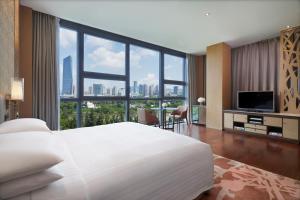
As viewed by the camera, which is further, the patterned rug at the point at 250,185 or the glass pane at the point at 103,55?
the glass pane at the point at 103,55

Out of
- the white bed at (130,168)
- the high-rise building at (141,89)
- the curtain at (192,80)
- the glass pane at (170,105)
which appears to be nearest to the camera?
the white bed at (130,168)

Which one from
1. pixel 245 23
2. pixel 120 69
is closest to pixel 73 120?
pixel 120 69

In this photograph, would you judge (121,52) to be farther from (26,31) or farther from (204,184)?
(204,184)

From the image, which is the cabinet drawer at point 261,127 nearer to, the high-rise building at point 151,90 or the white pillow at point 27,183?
the high-rise building at point 151,90

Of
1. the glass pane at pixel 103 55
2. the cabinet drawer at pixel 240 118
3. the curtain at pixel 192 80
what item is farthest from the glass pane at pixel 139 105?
the cabinet drawer at pixel 240 118

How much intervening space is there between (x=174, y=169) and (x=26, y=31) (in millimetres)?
3578

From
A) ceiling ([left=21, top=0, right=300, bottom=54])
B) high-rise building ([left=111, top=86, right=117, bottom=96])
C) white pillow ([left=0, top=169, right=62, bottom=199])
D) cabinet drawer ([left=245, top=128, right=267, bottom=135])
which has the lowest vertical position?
cabinet drawer ([left=245, top=128, right=267, bottom=135])

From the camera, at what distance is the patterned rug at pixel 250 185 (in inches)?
67.5

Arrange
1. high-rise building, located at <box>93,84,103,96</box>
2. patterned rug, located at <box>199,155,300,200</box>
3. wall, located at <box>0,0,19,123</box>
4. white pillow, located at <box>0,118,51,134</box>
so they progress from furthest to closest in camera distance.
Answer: high-rise building, located at <box>93,84,103,96</box> → wall, located at <box>0,0,19,123</box> → patterned rug, located at <box>199,155,300,200</box> → white pillow, located at <box>0,118,51,134</box>

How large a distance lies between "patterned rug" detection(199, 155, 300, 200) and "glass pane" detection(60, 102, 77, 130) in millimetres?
3287

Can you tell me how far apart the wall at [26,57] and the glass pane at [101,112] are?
114cm

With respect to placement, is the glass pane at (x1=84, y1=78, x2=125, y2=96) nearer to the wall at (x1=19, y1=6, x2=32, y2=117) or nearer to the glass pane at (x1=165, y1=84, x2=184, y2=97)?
the wall at (x1=19, y1=6, x2=32, y2=117)

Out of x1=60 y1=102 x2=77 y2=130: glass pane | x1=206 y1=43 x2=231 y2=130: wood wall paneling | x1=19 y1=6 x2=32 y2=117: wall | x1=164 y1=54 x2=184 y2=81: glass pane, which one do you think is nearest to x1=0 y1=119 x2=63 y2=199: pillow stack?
x1=19 y1=6 x2=32 y2=117: wall

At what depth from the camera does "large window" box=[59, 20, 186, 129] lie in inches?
151
